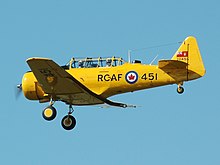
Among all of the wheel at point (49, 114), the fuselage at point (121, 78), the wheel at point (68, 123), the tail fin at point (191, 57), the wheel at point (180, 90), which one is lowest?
Result: the wheel at point (68, 123)

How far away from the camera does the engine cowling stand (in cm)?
3475

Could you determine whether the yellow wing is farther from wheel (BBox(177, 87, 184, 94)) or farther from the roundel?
wheel (BBox(177, 87, 184, 94))

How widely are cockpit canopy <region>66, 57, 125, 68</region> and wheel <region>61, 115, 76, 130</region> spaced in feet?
7.92

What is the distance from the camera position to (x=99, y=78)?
34250 mm

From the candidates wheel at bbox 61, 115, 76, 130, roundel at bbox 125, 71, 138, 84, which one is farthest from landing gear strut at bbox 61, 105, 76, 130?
roundel at bbox 125, 71, 138, 84

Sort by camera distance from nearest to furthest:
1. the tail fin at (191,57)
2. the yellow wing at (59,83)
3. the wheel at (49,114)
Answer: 1. the yellow wing at (59,83)
2. the tail fin at (191,57)
3. the wheel at (49,114)

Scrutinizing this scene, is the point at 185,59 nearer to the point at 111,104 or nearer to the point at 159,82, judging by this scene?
the point at 159,82

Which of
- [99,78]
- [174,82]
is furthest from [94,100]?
[174,82]

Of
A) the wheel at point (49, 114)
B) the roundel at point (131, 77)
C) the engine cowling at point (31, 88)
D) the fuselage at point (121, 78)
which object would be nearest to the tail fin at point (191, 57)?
the fuselage at point (121, 78)

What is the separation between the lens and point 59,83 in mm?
33844

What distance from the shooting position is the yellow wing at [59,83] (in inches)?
1286

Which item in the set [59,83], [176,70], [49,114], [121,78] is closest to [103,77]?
[121,78]

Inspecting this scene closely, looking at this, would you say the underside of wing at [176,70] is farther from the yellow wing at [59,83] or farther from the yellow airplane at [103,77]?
the yellow wing at [59,83]

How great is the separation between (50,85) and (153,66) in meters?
4.28
